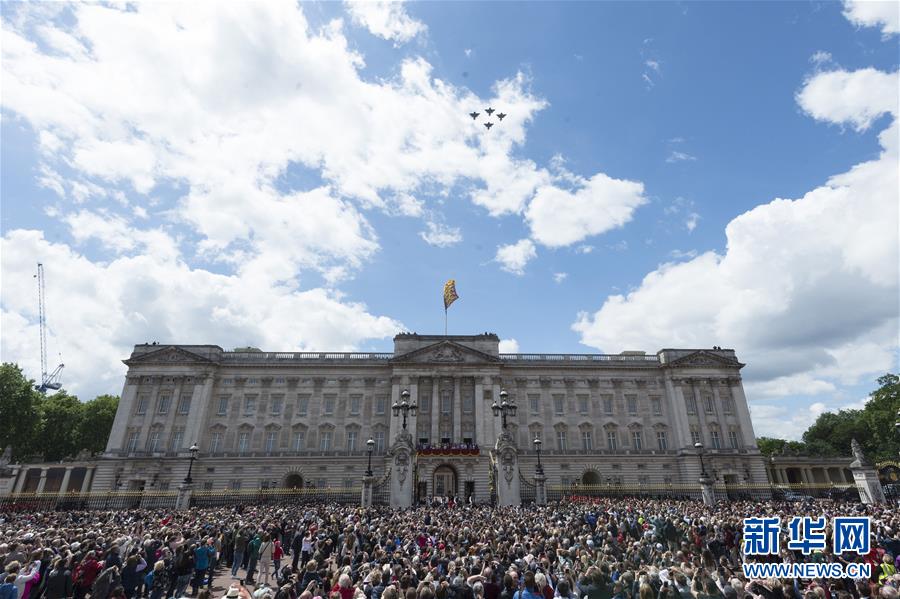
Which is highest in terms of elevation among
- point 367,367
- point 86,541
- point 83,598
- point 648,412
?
point 367,367

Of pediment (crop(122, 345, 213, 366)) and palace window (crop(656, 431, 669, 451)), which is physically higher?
pediment (crop(122, 345, 213, 366))

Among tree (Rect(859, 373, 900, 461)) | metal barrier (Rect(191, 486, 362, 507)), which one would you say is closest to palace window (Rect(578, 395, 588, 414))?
metal barrier (Rect(191, 486, 362, 507))

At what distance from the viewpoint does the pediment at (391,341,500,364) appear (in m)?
57.6

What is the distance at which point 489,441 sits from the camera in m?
53.3

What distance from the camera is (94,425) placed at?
68.2 meters

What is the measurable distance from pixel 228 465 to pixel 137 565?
44.3m

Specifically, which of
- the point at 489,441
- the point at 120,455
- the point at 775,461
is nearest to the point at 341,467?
the point at 489,441

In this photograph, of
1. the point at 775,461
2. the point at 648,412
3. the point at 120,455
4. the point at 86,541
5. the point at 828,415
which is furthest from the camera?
the point at 828,415

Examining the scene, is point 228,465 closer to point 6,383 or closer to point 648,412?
point 6,383

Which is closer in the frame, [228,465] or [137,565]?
[137,565]

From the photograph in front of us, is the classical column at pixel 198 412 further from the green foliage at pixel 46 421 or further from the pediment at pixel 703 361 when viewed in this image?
the pediment at pixel 703 361

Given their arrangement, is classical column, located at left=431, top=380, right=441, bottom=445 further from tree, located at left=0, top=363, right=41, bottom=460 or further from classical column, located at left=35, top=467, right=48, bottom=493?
tree, located at left=0, top=363, right=41, bottom=460

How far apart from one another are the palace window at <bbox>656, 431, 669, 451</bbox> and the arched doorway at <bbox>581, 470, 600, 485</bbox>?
8.58 meters

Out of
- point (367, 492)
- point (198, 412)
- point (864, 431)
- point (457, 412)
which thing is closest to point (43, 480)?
point (198, 412)
